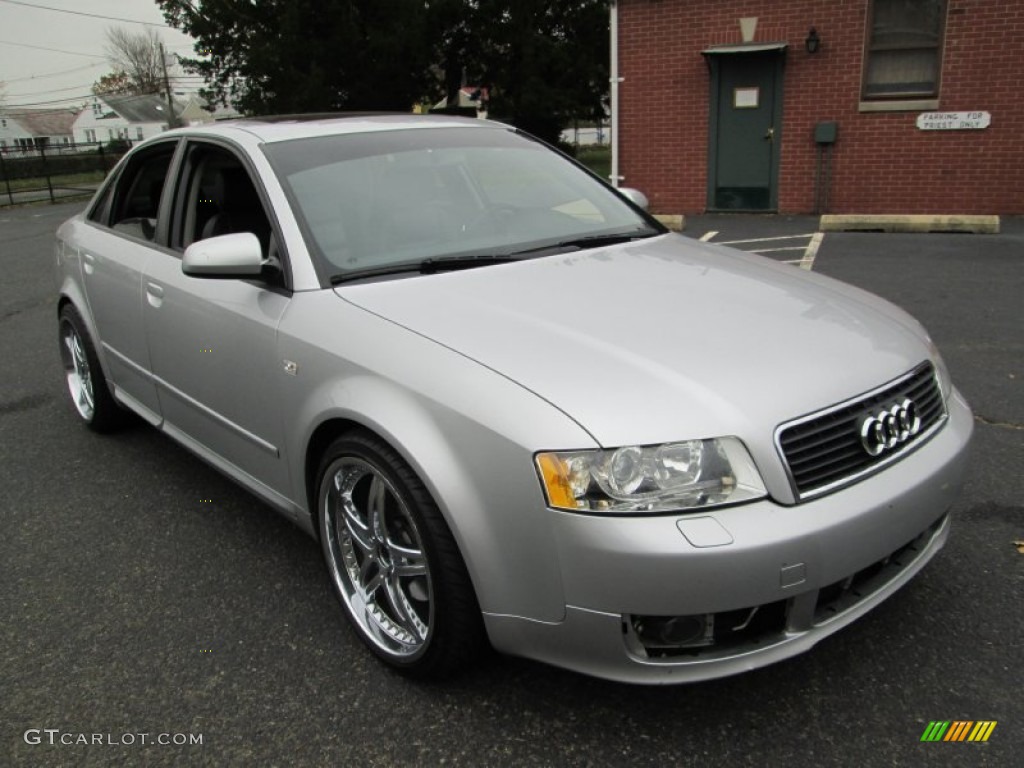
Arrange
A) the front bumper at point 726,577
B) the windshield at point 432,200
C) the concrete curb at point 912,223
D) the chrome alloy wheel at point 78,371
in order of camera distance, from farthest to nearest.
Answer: the concrete curb at point 912,223 < the chrome alloy wheel at point 78,371 < the windshield at point 432,200 < the front bumper at point 726,577

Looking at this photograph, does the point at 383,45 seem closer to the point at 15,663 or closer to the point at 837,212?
the point at 837,212

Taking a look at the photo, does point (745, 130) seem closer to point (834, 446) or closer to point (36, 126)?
point (834, 446)

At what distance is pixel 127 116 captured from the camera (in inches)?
3091

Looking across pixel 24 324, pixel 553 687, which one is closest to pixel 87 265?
pixel 553 687

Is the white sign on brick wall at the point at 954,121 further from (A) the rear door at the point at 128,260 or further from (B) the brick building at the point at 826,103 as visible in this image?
(A) the rear door at the point at 128,260

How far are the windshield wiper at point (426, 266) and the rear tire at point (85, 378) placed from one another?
225 centimetres

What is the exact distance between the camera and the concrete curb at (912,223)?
989 centimetres

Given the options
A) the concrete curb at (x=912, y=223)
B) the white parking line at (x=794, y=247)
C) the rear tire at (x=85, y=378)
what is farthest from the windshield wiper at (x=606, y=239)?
the concrete curb at (x=912, y=223)

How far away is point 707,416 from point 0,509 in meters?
3.34

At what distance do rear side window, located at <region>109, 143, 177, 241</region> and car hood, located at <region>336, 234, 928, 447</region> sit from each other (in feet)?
5.75

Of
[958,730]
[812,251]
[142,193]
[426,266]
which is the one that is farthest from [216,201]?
[812,251]

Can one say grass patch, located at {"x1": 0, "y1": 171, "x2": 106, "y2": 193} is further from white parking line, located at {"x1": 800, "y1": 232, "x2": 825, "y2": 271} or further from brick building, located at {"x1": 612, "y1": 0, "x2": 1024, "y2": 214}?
white parking line, located at {"x1": 800, "y1": 232, "x2": 825, "y2": 271}

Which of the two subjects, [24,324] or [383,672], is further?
[24,324]

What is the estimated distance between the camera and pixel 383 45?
22812 mm
